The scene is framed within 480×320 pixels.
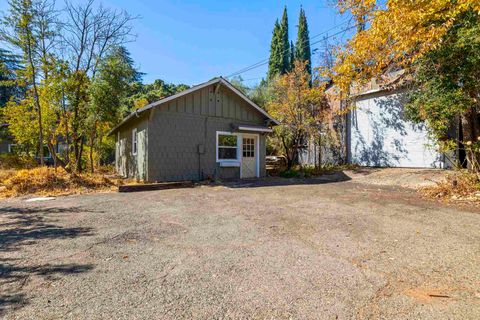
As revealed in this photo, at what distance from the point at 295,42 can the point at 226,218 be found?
34996 millimetres

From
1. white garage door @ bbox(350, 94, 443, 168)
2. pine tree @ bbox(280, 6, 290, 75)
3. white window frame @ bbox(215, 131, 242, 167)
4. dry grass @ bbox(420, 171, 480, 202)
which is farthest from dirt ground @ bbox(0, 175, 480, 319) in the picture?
pine tree @ bbox(280, 6, 290, 75)

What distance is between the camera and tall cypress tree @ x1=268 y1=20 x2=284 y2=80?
3338 cm

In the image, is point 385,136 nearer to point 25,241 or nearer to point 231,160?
point 231,160

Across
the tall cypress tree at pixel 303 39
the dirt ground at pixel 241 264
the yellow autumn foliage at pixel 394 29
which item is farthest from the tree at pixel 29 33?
the tall cypress tree at pixel 303 39

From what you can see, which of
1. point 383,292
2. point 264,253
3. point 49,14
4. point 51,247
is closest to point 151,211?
point 51,247

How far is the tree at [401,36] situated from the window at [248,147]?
478 cm

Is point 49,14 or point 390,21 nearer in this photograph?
point 390,21

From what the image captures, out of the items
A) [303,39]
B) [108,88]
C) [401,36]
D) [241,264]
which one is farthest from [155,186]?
[303,39]

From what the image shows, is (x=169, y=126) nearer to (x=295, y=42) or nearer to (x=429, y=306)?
(x=429, y=306)

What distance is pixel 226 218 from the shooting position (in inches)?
201

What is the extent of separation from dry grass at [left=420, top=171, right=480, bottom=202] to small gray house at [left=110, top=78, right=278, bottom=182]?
7353 mm

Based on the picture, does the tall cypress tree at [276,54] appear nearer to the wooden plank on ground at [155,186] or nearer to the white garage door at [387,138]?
the white garage door at [387,138]

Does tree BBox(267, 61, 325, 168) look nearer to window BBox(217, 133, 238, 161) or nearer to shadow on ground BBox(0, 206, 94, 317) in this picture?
window BBox(217, 133, 238, 161)

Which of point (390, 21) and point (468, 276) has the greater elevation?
point (390, 21)
